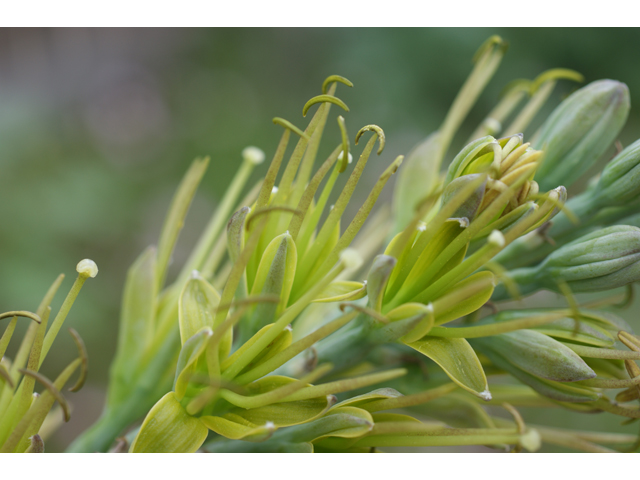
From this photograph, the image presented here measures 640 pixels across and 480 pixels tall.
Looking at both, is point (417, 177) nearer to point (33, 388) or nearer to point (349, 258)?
point (349, 258)

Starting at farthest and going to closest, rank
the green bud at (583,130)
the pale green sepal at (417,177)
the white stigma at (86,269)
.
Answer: the pale green sepal at (417,177) → the green bud at (583,130) → the white stigma at (86,269)

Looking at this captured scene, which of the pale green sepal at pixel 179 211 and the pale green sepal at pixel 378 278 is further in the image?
the pale green sepal at pixel 179 211

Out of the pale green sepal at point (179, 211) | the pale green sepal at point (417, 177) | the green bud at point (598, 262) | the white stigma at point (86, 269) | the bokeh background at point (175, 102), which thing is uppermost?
the bokeh background at point (175, 102)

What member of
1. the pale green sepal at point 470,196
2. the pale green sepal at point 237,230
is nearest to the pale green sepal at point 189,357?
the pale green sepal at point 237,230

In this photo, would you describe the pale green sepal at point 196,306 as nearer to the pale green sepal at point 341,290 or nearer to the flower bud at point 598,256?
the pale green sepal at point 341,290

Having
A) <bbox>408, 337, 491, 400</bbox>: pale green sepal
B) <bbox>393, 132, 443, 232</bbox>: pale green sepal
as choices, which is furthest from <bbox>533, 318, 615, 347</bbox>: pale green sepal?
<bbox>393, 132, 443, 232</bbox>: pale green sepal
